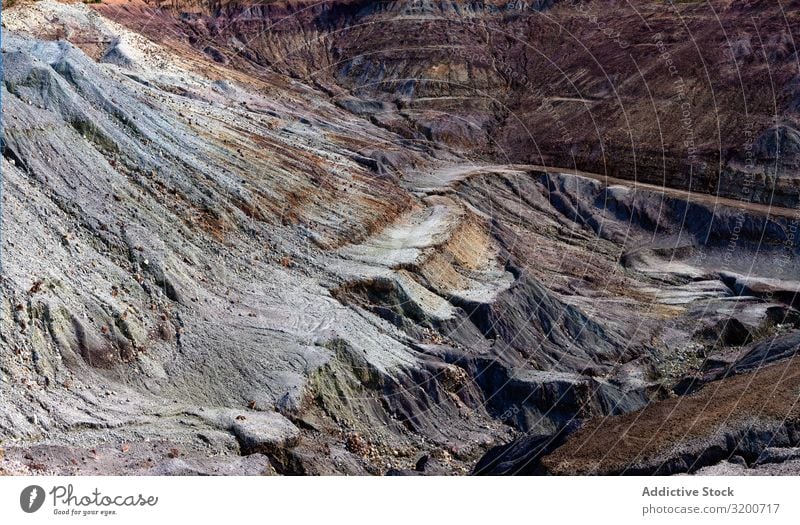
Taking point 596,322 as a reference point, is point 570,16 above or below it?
above

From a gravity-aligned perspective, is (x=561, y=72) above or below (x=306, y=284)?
above

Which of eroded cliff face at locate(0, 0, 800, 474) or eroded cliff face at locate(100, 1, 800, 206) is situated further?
eroded cliff face at locate(100, 1, 800, 206)

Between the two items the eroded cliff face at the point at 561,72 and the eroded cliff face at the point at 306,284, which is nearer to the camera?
the eroded cliff face at the point at 306,284

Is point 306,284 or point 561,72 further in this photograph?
point 561,72

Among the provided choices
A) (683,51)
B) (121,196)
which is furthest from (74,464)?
(683,51)

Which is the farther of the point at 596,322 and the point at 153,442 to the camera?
the point at 596,322

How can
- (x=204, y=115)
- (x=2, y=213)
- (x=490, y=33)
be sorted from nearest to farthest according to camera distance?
(x=2, y=213) → (x=204, y=115) → (x=490, y=33)

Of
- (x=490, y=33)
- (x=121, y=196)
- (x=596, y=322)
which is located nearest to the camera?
(x=121, y=196)

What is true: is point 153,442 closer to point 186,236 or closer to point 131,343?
point 131,343
